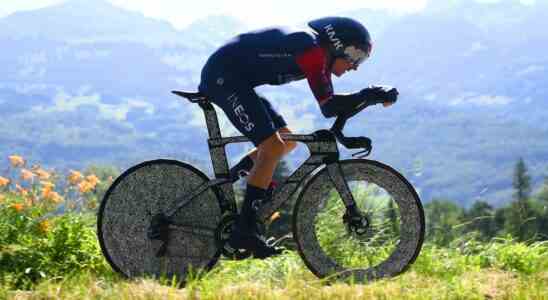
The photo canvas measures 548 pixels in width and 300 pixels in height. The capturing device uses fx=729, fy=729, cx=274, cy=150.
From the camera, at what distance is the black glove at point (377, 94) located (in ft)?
16.6

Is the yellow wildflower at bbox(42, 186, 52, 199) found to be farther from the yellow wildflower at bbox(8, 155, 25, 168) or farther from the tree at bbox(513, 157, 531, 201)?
the tree at bbox(513, 157, 531, 201)

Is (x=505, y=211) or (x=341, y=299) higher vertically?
(x=505, y=211)

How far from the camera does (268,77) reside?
210 inches

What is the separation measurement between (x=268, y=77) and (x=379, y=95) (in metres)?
0.83

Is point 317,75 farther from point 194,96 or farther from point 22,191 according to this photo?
point 22,191

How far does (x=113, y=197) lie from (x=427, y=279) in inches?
95.3

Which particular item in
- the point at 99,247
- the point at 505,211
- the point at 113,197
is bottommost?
the point at 99,247

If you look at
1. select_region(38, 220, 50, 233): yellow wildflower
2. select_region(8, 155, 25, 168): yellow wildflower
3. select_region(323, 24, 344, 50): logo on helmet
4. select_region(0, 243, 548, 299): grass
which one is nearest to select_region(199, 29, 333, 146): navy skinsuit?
select_region(323, 24, 344, 50): logo on helmet

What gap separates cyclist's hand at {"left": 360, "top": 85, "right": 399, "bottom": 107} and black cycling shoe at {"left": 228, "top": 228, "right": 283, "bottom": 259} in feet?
4.14

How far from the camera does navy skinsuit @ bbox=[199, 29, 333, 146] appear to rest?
504 centimetres

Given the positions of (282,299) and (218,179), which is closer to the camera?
(282,299)

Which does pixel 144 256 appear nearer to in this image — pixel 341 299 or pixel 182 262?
pixel 182 262

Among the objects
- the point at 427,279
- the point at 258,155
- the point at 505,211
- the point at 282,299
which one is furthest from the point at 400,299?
the point at 505,211

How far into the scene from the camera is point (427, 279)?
5242mm
